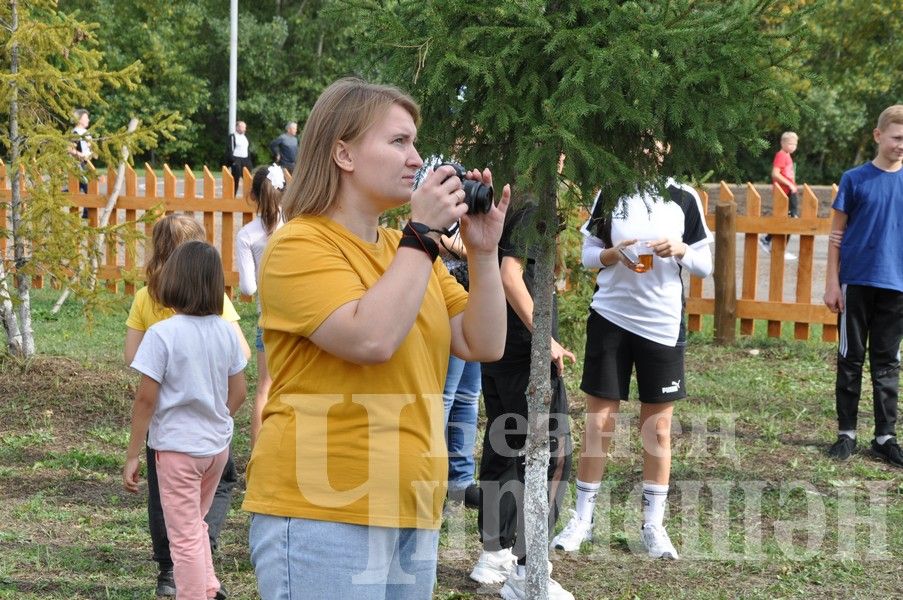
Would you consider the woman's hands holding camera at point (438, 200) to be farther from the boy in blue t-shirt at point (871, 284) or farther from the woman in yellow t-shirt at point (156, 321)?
the boy in blue t-shirt at point (871, 284)

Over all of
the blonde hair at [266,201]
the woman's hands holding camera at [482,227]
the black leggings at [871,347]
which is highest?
the woman's hands holding camera at [482,227]

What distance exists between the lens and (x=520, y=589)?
457cm

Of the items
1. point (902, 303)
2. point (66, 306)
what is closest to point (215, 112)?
point (66, 306)

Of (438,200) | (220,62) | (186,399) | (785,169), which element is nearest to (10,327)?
(186,399)

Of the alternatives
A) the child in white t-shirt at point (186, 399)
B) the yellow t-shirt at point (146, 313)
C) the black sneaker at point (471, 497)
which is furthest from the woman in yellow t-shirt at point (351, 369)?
the black sneaker at point (471, 497)

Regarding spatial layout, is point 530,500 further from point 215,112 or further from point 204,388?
point 215,112

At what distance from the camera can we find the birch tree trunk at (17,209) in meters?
7.96

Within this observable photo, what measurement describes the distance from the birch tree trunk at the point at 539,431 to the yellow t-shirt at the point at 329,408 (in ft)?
4.56

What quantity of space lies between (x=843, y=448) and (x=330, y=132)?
16.8 feet

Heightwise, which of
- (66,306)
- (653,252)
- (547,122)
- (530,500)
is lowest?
(66,306)

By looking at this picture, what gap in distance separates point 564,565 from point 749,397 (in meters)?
3.64

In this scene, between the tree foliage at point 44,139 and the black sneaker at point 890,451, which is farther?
the tree foliage at point 44,139

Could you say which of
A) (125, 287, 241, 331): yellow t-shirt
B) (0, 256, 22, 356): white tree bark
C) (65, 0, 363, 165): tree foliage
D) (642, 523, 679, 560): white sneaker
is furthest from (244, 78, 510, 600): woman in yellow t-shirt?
(65, 0, 363, 165): tree foliage

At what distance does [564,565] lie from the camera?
5.05m
